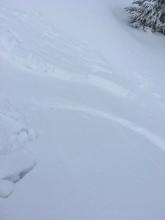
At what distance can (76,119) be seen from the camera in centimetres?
479

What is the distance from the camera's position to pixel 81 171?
13.5 ft

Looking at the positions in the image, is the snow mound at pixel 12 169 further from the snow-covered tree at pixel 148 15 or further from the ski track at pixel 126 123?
the snow-covered tree at pixel 148 15

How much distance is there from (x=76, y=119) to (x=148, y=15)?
12.7 ft

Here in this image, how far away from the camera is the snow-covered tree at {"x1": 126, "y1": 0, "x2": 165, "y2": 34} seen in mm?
7816

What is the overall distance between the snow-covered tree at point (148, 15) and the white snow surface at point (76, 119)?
0.83 meters

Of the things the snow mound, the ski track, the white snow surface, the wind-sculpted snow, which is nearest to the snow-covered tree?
the white snow surface

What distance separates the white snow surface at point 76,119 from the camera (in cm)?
380

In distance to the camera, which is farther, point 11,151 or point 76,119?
point 76,119

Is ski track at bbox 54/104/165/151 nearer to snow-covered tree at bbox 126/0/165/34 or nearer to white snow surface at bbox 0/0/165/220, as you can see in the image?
white snow surface at bbox 0/0/165/220

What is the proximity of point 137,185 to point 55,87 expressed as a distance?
166 centimetres

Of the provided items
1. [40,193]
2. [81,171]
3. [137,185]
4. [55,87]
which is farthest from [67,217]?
[55,87]

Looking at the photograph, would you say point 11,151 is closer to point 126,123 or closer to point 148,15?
point 126,123

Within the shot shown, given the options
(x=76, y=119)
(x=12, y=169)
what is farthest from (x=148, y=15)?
(x=12, y=169)

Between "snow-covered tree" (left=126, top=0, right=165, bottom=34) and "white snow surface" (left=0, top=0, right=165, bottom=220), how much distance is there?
83 centimetres
